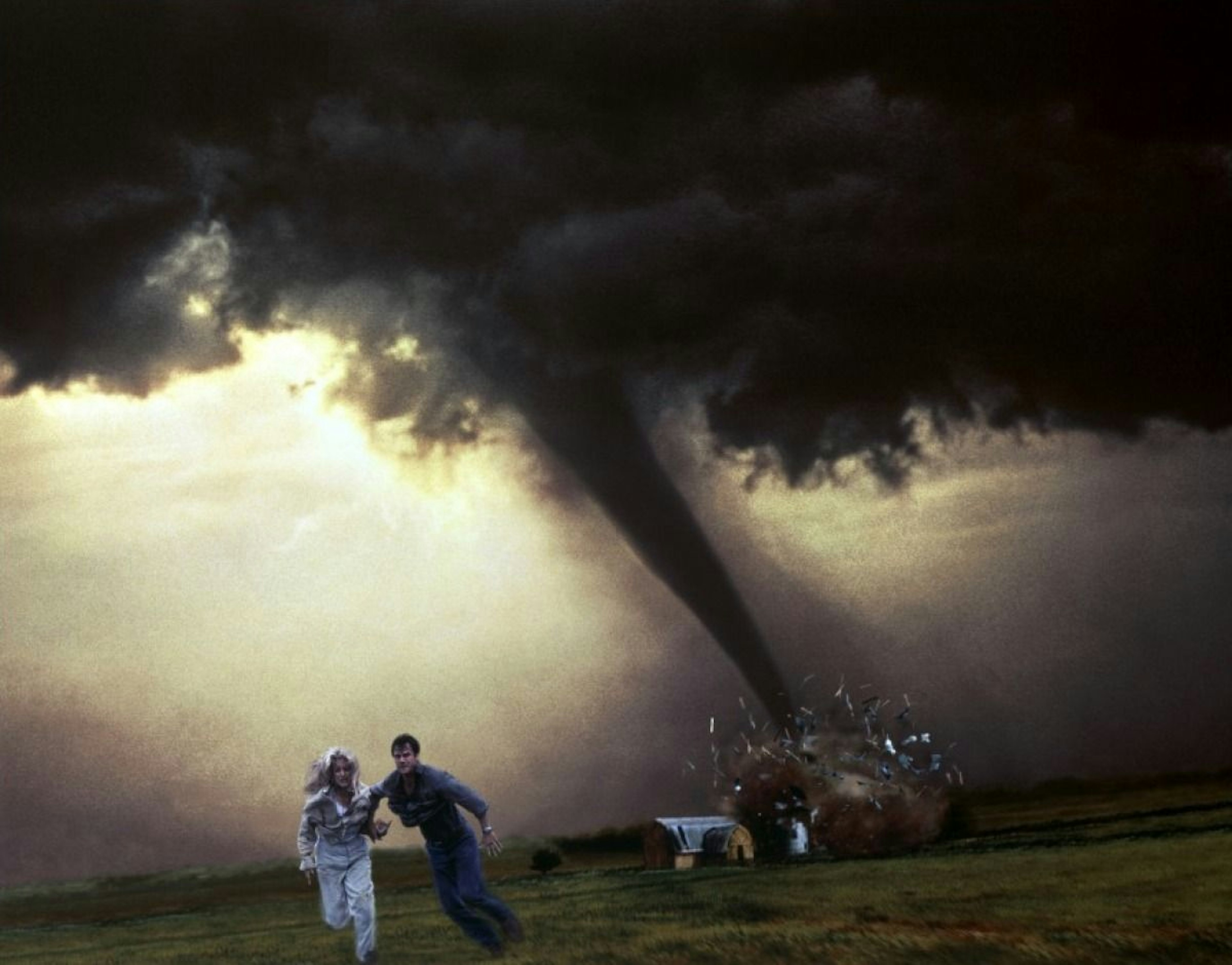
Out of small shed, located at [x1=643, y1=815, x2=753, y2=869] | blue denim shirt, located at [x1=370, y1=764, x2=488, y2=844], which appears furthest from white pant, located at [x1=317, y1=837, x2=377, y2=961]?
small shed, located at [x1=643, y1=815, x2=753, y2=869]

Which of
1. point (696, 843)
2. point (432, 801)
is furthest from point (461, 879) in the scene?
point (696, 843)

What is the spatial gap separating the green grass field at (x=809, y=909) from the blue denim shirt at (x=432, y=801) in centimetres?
135

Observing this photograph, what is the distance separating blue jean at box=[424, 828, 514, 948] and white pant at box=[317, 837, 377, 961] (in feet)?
1.87

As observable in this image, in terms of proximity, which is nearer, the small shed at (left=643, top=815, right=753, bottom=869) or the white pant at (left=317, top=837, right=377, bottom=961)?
the white pant at (left=317, top=837, right=377, bottom=961)

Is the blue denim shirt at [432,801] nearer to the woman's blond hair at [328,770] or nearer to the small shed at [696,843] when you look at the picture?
the woman's blond hair at [328,770]

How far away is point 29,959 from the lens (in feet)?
52.1

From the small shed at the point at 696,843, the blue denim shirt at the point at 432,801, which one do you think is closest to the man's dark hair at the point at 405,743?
the blue denim shirt at the point at 432,801

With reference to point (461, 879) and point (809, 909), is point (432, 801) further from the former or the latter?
point (809, 909)

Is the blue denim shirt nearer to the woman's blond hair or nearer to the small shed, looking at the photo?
the woman's blond hair

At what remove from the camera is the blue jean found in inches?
452

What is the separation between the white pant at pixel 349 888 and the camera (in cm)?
1155

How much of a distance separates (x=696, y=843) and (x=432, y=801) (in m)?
9.20

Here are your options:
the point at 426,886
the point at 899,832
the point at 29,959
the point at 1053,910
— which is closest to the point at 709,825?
the point at 899,832

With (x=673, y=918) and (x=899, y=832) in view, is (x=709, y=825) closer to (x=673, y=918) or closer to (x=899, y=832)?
(x=899, y=832)
